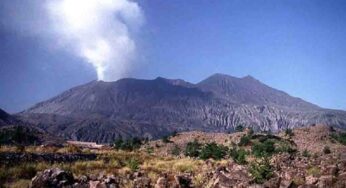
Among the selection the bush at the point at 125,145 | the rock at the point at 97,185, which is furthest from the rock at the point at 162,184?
the bush at the point at 125,145

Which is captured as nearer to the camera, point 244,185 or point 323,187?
point 323,187

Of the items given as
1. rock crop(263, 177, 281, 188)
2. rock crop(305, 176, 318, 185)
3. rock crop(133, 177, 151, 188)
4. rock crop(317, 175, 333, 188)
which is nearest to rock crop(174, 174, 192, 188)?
rock crop(133, 177, 151, 188)

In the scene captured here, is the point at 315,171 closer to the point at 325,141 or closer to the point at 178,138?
the point at 325,141

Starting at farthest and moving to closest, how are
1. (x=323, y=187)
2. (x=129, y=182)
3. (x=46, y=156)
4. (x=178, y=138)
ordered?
(x=178, y=138) → (x=46, y=156) → (x=129, y=182) → (x=323, y=187)

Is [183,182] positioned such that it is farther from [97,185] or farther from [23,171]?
[23,171]

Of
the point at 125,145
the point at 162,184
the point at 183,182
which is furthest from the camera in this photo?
the point at 125,145

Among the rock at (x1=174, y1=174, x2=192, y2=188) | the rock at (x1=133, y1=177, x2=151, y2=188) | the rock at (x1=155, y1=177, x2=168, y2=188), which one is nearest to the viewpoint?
the rock at (x1=155, y1=177, x2=168, y2=188)

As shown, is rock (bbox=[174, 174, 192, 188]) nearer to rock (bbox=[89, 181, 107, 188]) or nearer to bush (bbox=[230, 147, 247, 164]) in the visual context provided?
rock (bbox=[89, 181, 107, 188])

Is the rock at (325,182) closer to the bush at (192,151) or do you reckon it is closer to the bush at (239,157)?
the bush at (239,157)

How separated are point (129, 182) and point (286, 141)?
56357 mm

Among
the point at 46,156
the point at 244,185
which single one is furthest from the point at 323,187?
the point at 46,156

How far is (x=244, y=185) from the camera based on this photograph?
15.6 meters

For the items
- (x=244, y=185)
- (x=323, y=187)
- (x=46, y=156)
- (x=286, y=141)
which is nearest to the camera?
(x=323, y=187)

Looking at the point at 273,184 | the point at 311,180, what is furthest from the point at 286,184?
the point at 311,180
